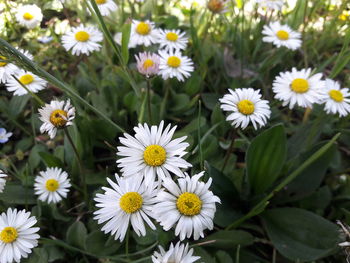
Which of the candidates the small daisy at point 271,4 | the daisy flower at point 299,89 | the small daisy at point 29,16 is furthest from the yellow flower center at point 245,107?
the small daisy at point 29,16

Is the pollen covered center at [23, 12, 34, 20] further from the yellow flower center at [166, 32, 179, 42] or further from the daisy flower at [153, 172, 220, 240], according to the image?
the daisy flower at [153, 172, 220, 240]

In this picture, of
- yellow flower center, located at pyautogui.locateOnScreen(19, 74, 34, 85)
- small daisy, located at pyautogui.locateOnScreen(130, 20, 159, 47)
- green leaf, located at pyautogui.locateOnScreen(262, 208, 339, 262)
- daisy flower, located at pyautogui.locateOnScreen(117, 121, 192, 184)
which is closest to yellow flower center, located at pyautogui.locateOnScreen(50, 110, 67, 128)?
daisy flower, located at pyautogui.locateOnScreen(117, 121, 192, 184)

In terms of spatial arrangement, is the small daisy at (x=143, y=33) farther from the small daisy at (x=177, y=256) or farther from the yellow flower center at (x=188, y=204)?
the small daisy at (x=177, y=256)

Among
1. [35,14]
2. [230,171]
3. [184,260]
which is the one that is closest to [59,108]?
[184,260]

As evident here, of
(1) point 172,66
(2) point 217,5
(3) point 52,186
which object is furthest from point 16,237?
(2) point 217,5

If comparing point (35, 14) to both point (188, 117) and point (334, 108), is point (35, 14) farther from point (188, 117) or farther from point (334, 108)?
point (334, 108)
